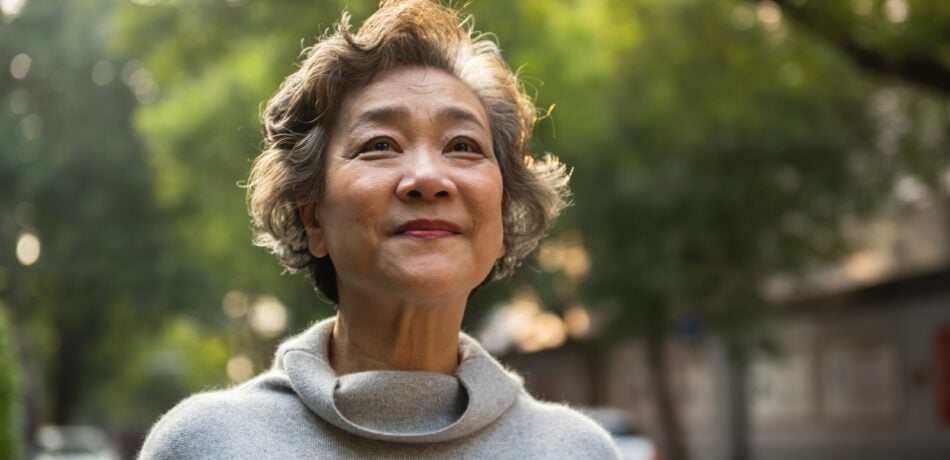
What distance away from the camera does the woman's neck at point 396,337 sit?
8.76 feet

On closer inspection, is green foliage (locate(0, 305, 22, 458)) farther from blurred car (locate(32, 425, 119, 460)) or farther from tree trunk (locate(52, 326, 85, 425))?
tree trunk (locate(52, 326, 85, 425))

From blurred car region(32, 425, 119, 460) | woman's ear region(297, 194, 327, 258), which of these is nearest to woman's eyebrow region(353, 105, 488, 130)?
woman's ear region(297, 194, 327, 258)

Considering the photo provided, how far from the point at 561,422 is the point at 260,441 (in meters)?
0.59

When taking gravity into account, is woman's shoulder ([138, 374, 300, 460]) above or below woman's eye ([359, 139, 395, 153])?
below

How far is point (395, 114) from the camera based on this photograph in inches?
104

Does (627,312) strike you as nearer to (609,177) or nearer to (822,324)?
(609,177)

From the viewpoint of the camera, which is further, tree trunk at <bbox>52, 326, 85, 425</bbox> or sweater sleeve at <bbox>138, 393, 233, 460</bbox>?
tree trunk at <bbox>52, 326, 85, 425</bbox>

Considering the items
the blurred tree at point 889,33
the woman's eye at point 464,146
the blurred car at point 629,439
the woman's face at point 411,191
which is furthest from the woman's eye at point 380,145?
the blurred car at point 629,439

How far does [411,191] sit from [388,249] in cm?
10

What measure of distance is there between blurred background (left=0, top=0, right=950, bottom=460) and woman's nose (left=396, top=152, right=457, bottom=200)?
959 cm

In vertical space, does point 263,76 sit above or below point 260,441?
below

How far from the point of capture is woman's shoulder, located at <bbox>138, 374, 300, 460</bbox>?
262cm

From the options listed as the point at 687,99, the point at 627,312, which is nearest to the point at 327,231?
the point at 687,99

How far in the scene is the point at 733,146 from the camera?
21.7 meters
